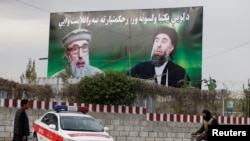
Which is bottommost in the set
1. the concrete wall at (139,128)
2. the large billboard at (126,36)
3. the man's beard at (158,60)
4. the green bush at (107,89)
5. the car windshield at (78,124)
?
the concrete wall at (139,128)

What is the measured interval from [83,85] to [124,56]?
40980 mm

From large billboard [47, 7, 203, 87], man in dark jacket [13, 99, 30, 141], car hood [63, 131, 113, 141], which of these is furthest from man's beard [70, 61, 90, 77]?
man in dark jacket [13, 99, 30, 141]

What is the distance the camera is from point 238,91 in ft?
75.9

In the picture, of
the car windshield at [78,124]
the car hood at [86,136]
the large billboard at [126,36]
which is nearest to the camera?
the car hood at [86,136]

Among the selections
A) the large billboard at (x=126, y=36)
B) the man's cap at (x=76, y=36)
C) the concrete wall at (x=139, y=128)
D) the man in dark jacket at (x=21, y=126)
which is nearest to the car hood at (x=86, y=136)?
the man in dark jacket at (x=21, y=126)

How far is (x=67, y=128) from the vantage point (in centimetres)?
1500

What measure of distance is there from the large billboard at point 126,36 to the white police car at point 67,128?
41.9m

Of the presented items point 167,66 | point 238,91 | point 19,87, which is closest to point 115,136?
point 19,87

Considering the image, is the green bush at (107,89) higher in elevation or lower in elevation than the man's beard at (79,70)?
lower

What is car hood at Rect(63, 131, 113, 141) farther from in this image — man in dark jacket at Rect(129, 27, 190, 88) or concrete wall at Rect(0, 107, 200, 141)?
man in dark jacket at Rect(129, 27, 190, 88)

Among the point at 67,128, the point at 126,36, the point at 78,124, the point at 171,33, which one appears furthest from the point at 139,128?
the point at 126,36

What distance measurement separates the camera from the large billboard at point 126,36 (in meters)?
59.3

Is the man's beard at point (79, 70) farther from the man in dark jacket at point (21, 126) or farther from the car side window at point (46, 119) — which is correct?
the man in dark jacket at point (21, 126)

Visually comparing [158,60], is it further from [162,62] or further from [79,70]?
[79,70]
